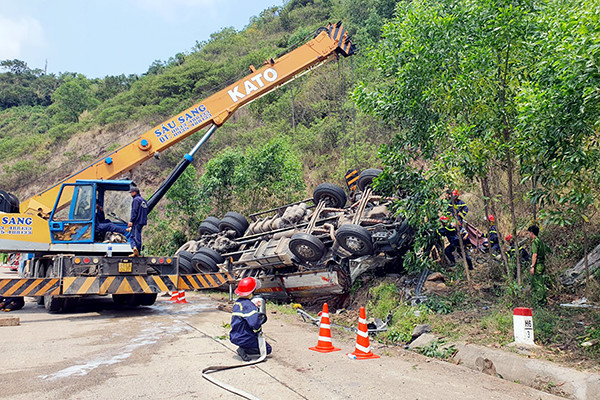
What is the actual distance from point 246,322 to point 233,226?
26.0ft

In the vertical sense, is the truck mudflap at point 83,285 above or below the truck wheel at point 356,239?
below

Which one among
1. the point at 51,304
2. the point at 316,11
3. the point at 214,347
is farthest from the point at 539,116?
the point at 316,11

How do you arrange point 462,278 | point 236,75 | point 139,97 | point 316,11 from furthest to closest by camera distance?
point 316,11 → point 139,97 → point 236,75 → point 462,278

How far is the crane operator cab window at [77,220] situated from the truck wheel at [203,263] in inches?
119

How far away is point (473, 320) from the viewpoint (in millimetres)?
7625

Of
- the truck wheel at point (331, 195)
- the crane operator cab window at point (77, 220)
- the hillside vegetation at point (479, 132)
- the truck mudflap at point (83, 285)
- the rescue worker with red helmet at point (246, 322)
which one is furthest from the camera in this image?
the truck wheel at point (331, 195)

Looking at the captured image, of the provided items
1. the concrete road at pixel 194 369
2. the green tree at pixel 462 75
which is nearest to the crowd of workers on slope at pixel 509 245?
the green tree at pixel 462 75

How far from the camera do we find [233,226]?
1363 cm

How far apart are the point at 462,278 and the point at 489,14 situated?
4.81 metres

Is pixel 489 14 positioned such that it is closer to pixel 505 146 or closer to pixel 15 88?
pixel 505 146

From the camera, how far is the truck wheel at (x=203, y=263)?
1239 cm

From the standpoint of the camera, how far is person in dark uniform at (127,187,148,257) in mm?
10062

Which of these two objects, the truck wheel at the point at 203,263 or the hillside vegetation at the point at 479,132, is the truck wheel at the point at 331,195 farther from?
the truck wheel at the point at 203,263

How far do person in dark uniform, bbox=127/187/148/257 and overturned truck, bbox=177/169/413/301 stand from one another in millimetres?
2432
